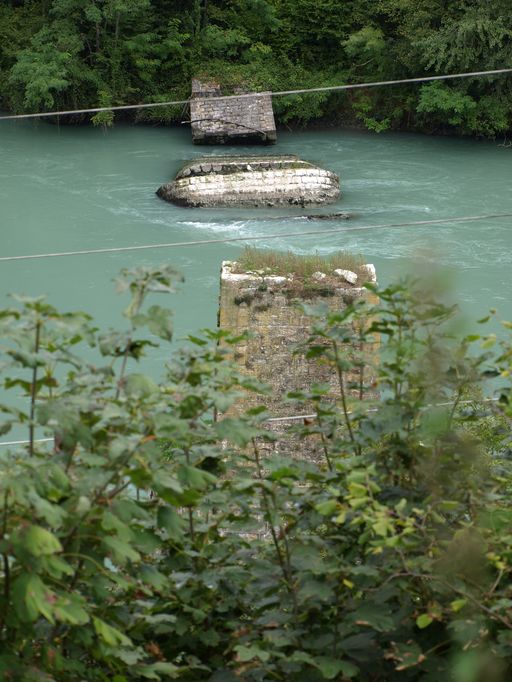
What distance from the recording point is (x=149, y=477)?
1812mm

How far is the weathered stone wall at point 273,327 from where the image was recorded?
8500 millimetres

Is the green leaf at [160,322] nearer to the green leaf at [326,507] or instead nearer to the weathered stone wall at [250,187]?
the green leaf at [326,507]

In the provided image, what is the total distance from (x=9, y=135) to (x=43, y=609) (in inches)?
713

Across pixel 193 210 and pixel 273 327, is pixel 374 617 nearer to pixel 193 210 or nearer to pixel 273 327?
pixel 273 327

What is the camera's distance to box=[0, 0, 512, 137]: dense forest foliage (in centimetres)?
1931

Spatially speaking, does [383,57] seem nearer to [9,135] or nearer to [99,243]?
[9,135]

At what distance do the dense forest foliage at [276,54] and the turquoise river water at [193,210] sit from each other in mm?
547

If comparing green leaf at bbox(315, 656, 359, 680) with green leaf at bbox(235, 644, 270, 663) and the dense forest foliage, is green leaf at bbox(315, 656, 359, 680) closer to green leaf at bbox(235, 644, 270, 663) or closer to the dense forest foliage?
green leaf at bbox(235, 644, 270, 663)

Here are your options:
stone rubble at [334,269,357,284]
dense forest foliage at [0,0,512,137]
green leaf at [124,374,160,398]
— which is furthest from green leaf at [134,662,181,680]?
dense forest foliage at [0,0,512,137]

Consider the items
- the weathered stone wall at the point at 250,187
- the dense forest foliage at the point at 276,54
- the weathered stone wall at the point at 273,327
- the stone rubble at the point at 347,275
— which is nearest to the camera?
the weathered stone wall at the point at 273,327

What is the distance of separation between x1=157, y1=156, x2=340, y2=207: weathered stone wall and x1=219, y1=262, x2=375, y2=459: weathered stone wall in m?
6.95

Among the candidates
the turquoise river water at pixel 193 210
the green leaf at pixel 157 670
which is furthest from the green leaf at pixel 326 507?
the turquoise river water at pixel 193 210

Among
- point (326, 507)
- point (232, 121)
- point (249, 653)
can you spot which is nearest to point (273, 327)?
point (326, 507)

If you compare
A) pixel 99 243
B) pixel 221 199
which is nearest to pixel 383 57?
pixel 221 199
